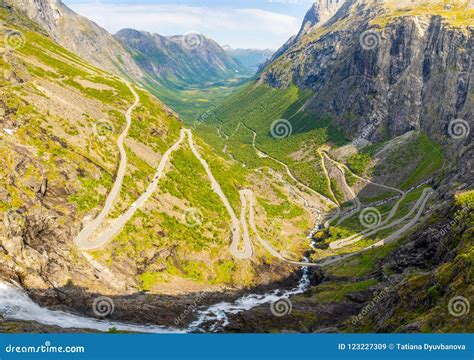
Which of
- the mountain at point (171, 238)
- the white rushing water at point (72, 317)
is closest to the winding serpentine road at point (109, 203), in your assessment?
the mountain at point (171, 238)

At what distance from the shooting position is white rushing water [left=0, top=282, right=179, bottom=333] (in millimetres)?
72375

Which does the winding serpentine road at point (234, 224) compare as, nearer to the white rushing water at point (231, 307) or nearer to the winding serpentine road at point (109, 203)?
the white rushing water at point (231, 307)

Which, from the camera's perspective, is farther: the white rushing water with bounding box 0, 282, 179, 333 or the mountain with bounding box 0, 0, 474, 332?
the mountain with bounding box 0, 0, 474, 332

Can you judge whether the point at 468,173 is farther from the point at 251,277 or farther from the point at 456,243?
the point at 251,277

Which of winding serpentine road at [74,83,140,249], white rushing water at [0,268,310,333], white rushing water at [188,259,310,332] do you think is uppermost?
winding serpentine road at [74,83,140,249]

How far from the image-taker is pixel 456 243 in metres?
84.9

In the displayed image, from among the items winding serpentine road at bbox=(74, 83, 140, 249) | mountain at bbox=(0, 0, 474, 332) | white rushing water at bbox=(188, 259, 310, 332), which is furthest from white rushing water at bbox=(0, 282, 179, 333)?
winding serpentine road at bbox=(74, 83, 140, 249)

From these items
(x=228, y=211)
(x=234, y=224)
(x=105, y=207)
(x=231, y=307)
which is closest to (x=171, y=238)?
(x=105, y=207)

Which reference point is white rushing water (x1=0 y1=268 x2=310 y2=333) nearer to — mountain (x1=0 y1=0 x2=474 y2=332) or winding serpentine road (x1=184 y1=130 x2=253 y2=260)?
mountain (x1=0 y1=0 x2=474 y2=332)

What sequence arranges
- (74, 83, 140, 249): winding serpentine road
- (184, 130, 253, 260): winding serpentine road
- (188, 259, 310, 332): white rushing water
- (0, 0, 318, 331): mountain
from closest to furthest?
1. (188, 259, 310, 332): white rushing water
2. (0, 0, 318, 331): mountain
3. (74, 83, 140, 249): winding serpentine road
4. (184, 130, 253, 260): winding serpentine road

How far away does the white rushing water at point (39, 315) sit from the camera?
72375 millimetres

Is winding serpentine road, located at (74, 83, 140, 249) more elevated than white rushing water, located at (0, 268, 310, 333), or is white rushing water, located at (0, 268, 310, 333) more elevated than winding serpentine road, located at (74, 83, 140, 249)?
Result: winding serpentine road, located at (74, 83, 140, 249)

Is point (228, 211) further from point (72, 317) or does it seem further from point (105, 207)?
point (72, 317)

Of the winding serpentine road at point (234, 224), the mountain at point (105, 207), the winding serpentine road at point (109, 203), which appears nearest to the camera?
the mountain at point (105, 207)
